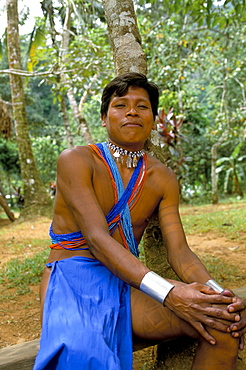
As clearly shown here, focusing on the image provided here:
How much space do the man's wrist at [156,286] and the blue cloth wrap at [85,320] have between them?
214 millimetres

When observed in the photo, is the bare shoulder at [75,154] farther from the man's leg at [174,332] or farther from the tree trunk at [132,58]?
the tree trunk at [132,58]

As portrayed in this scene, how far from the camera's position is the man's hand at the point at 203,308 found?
154 cm

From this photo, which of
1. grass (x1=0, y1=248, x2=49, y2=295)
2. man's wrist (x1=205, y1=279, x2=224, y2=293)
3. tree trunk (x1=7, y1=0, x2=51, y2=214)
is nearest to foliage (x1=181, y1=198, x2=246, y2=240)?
grass (x1=0, y1=248, x2=49, y2=295)

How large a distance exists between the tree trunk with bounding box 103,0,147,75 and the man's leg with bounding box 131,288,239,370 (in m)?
1.68

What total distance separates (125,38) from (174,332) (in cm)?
209

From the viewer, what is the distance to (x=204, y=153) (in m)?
13.6

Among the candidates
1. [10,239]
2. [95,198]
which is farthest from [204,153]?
[95,198]

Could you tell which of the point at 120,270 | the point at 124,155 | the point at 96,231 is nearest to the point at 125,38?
the point at 124,155

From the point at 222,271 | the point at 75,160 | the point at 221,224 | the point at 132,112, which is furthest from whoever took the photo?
the point at 221,224

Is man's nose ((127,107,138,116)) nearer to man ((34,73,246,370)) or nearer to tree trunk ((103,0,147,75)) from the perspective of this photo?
man ((34,73,246,370))

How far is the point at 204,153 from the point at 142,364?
11.7 m

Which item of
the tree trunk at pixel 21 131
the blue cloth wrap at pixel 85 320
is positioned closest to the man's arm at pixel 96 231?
the blue cloth wrap at pixel 85 320

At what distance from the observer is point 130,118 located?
2.05 meters

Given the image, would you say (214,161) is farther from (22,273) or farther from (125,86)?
(125,86)
